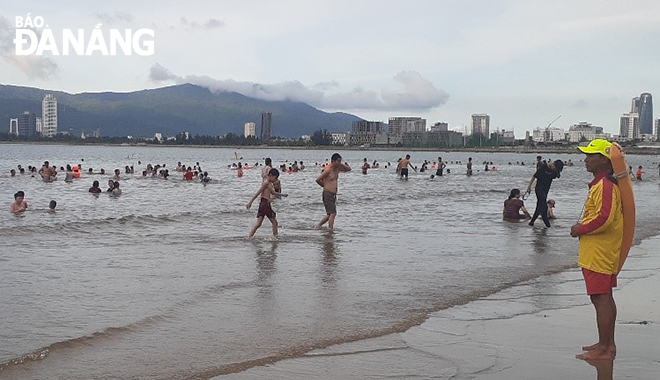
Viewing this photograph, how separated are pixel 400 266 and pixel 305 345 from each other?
495 cm

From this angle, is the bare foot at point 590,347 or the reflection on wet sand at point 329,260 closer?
the bare foot at point 590,347

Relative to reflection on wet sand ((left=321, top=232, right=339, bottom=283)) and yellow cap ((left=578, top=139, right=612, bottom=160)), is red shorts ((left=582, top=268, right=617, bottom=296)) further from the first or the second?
reflection on wet sand ((left=321, top=232, right=339, bottom=283))

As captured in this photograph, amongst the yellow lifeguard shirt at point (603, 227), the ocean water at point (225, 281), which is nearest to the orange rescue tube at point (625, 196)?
the yellow lifeguard shirt at point (603, 227)

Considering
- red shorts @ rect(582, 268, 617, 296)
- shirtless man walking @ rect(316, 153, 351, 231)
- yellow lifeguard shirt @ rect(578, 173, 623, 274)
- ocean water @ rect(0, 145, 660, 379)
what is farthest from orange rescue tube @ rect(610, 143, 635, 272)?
shirtless man walking @ rect(316, 153, 351, 231)

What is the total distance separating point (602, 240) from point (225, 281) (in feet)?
18.1

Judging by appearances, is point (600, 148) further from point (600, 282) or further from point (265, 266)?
point (265, 266)

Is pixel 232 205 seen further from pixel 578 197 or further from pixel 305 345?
pixel 305 345

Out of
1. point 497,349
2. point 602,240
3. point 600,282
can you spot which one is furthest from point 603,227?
point 497,349

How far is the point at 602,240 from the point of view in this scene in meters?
6.04

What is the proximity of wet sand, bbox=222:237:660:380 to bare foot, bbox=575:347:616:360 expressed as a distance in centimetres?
7

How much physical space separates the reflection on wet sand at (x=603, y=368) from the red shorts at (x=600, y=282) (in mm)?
586

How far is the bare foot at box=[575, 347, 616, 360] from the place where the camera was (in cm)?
607

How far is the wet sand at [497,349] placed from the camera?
5734 mm

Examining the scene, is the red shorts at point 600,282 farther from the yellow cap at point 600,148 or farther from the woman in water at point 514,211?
the woman in water at point 514,211
